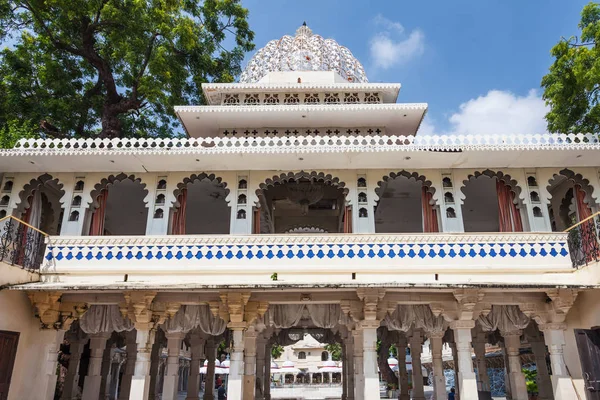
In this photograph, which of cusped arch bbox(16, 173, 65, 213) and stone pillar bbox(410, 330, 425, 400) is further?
stone pillar bbox(410, 330, 425, 400)

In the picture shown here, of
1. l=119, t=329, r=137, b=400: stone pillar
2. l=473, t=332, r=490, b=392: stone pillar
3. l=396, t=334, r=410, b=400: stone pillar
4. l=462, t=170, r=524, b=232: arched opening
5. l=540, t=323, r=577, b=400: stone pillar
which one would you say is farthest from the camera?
l=396, t=334, r=410, b=400: stone pillar

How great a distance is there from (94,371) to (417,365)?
9.63 m

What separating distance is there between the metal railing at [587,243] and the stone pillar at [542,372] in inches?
149

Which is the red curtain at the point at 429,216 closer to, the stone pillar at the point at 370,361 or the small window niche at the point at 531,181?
the small window niche at the point at 531,181

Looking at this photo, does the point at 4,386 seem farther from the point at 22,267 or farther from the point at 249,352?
the point at 249,352

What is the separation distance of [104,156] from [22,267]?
293 centimetres

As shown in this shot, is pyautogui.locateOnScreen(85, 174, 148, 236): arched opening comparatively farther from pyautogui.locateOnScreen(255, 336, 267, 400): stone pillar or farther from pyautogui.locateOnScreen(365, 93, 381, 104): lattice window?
pyautogui.locateOnScreen(365, 93, 381, 104): lattice window

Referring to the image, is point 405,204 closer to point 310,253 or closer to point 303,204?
point 303,204

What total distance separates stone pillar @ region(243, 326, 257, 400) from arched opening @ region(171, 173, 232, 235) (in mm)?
2798

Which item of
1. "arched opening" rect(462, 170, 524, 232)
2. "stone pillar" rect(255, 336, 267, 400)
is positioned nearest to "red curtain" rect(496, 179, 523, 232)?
"arched opening" rect(462, 170, 524, 232)

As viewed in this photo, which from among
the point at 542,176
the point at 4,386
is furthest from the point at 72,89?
the point at 542,176

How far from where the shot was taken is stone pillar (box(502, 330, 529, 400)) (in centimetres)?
1113

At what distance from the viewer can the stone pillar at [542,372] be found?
13297mm

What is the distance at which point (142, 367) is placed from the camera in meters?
9.55
